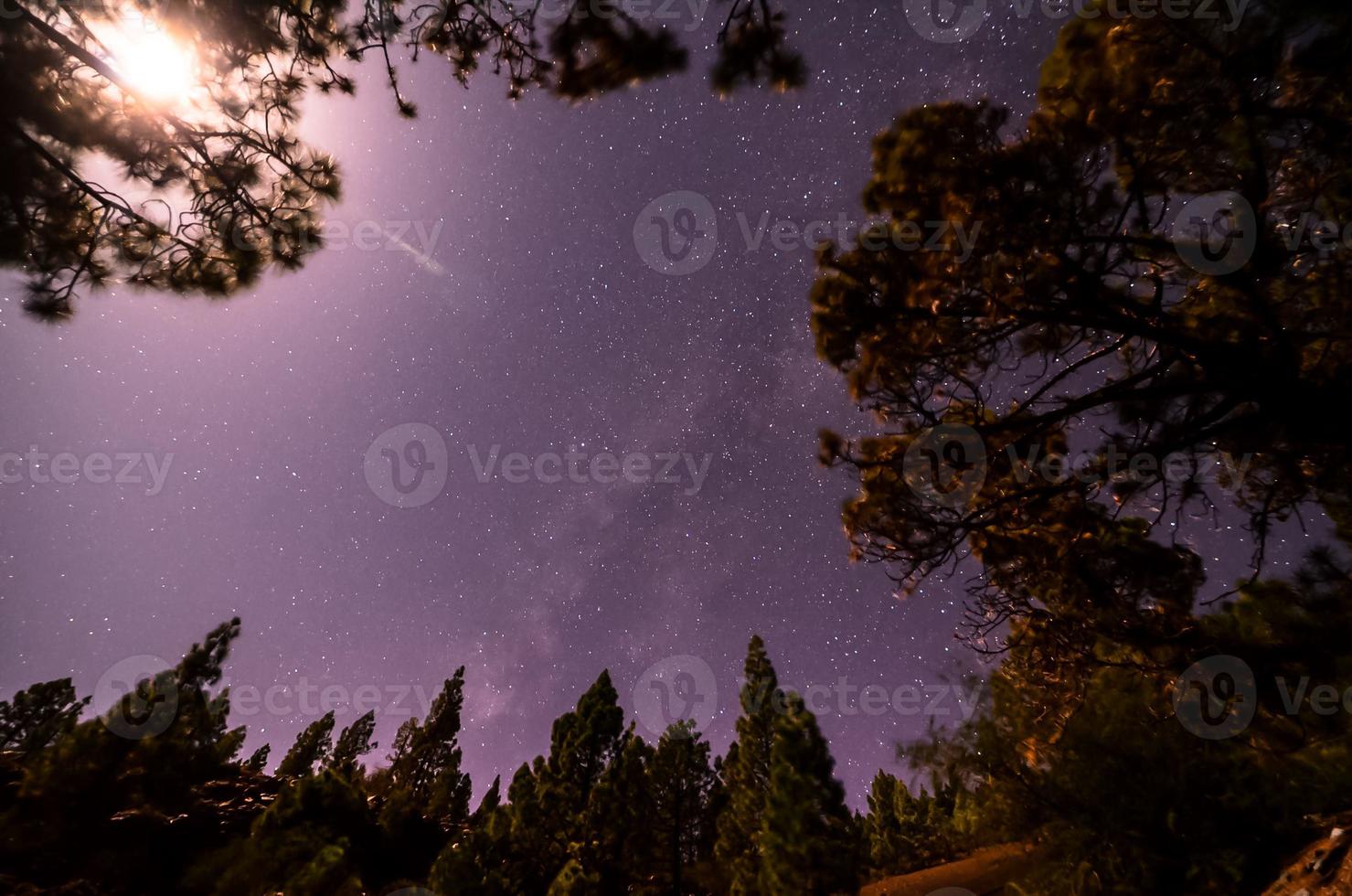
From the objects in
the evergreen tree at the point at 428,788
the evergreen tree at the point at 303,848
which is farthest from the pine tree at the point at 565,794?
the evergreen tree at the point at 428,788

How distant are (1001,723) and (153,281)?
64.0ft

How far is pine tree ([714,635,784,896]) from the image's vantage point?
23.6 meters

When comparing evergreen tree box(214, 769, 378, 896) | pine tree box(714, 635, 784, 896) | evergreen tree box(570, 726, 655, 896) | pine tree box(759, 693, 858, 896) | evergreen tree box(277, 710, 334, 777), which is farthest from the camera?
evergreen tree box(277, 710, 334, 777)

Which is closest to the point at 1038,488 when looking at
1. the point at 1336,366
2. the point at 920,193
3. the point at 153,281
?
the point at 1336,366

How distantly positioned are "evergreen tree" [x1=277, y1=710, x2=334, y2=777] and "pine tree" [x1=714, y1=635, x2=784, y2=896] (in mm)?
39022

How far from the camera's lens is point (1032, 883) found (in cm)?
1176

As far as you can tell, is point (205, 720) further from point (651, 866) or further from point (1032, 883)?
point (1032, 883)
